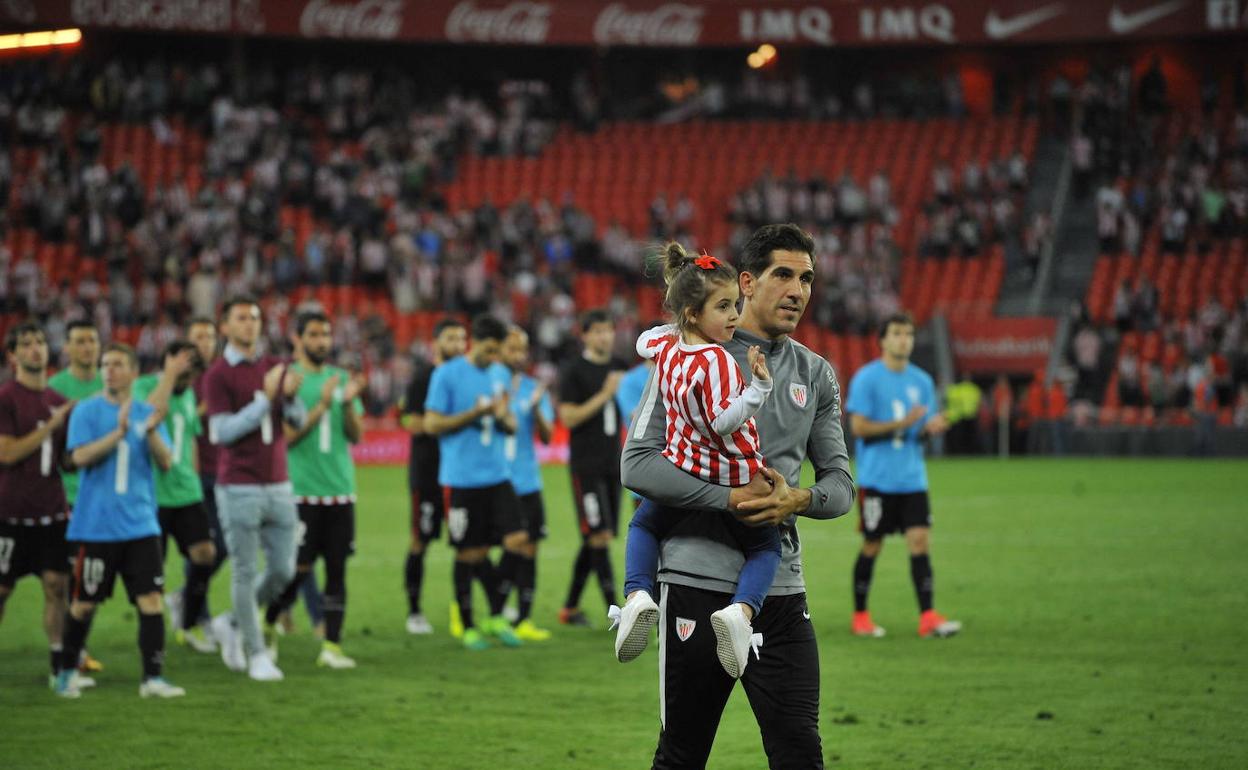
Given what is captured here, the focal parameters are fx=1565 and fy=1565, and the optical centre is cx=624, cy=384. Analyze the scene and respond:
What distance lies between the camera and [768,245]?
201 inches

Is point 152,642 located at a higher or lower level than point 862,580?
higher

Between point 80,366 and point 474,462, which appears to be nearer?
point 80,366

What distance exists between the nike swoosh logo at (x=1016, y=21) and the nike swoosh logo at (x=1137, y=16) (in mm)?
1235

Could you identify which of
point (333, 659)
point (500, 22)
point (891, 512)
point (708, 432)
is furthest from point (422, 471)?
point (500, 22)

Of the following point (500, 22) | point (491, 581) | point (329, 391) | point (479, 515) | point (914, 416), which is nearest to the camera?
point (329, 391)

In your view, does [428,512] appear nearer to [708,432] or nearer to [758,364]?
[708,432]

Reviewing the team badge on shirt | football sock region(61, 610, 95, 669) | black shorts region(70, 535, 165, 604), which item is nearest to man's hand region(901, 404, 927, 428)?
black shorts region(70, 535, 165, 604)

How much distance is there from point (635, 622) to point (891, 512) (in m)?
7.09

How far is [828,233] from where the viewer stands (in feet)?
121

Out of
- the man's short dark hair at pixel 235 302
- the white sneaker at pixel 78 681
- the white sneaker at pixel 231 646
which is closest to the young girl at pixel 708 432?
the man's short dark hair at pixel 235 302

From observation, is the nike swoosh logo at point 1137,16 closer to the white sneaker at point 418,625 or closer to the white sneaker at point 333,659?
the white sneaker at point 418,625

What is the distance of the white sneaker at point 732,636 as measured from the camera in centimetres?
471

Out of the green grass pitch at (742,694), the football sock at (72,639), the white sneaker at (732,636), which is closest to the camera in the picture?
the white sneaker at (732,636)

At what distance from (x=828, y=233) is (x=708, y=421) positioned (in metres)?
32.7
